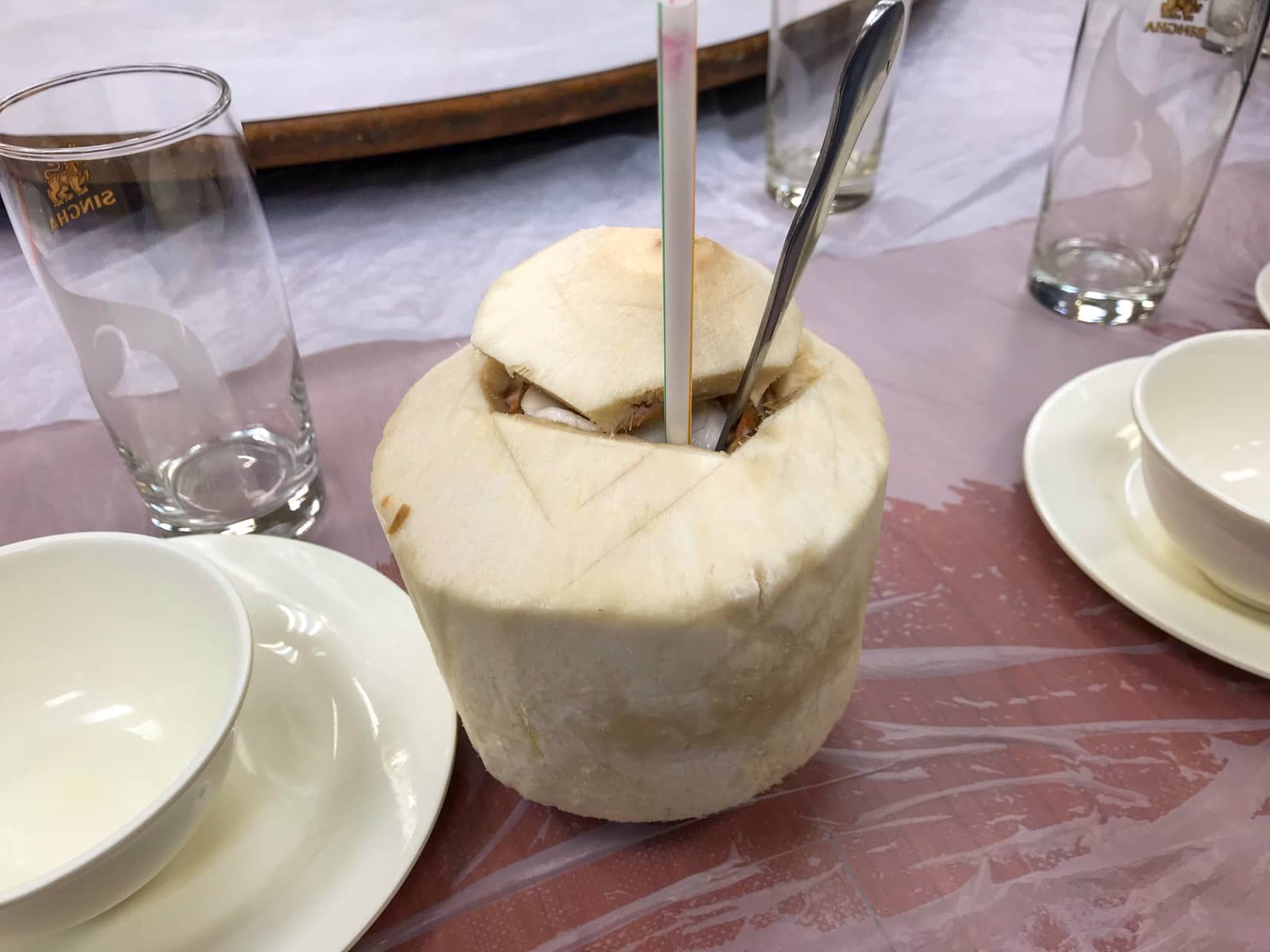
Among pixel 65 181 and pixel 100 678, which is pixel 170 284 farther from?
pixel 100 678

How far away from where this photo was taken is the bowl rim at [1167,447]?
40 centimetres

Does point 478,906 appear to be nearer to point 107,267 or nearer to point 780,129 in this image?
point 107,267

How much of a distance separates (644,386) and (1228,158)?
0.82 m

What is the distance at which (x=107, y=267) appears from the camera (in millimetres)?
469

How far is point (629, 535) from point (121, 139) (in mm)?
394

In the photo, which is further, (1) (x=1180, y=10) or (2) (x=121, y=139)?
(1) (x=1180, y=10)

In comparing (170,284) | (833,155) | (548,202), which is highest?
(833,155)

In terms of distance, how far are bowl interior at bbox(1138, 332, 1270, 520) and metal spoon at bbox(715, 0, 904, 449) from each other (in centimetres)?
28

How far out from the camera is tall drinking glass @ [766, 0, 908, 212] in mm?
771

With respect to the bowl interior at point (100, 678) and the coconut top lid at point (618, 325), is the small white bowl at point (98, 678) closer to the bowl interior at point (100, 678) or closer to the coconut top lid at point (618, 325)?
the bowl interior at point (100, 678)

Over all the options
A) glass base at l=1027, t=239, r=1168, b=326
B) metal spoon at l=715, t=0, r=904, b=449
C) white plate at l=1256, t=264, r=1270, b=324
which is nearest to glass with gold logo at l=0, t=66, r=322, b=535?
metal spoon at l=715, t=0, r=904, b=449

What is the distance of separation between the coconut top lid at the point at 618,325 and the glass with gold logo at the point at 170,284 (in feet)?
0.64

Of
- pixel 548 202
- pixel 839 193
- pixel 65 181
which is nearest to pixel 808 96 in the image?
pixel 839 193

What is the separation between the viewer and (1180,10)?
24.4 inches
